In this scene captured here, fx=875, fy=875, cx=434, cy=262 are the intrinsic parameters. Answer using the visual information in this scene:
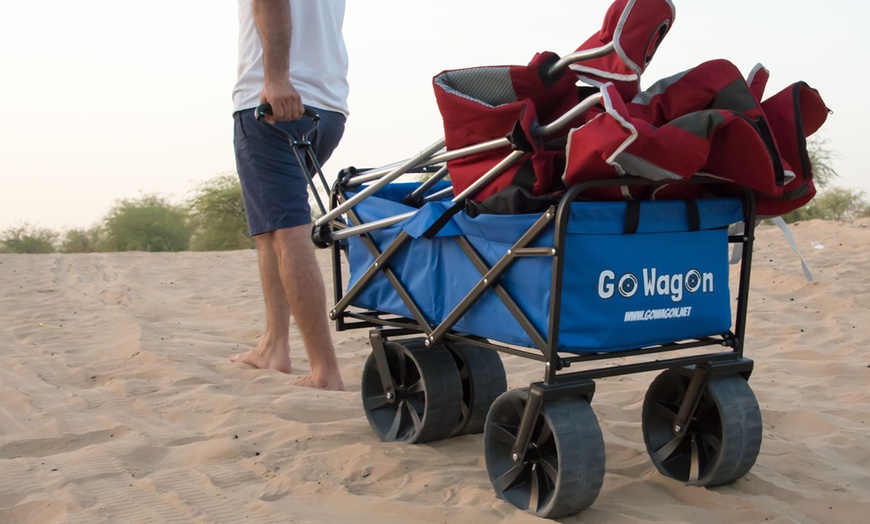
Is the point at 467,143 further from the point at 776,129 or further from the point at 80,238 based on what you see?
the point at 80,238

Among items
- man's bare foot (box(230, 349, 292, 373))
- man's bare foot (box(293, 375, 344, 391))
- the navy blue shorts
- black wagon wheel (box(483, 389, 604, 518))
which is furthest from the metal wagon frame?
man's bare foot (box(230, 349, 292, 373))

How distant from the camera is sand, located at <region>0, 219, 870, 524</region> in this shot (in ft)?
8.70

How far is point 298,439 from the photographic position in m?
3.31

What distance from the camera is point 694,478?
2867 mm

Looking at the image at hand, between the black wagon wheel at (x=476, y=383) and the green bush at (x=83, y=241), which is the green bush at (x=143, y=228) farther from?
the black wagon wheel at (x=476, y=383)

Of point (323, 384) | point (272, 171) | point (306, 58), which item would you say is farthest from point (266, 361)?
point (306, 58)

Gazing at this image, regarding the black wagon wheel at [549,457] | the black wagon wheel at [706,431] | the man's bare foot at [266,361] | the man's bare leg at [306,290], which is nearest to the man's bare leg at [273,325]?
the man's bare foot at [266,361]

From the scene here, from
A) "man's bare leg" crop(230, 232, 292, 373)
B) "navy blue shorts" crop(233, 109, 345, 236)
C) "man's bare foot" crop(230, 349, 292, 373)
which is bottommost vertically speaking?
"man's bare foot" crop(230, 349, 292, 373)

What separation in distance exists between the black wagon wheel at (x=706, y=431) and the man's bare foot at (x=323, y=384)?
1.61 meters

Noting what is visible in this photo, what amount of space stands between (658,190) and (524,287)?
49 centimetres

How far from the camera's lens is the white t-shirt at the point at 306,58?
159 inches

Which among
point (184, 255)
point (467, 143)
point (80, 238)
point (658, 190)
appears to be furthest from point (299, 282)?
point (80, 238)

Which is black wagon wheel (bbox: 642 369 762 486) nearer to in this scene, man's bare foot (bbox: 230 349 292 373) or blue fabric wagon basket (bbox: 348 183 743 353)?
blue fabric wagon basket (bbox: 348 183 743 353)

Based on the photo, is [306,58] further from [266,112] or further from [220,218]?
[220,218]
